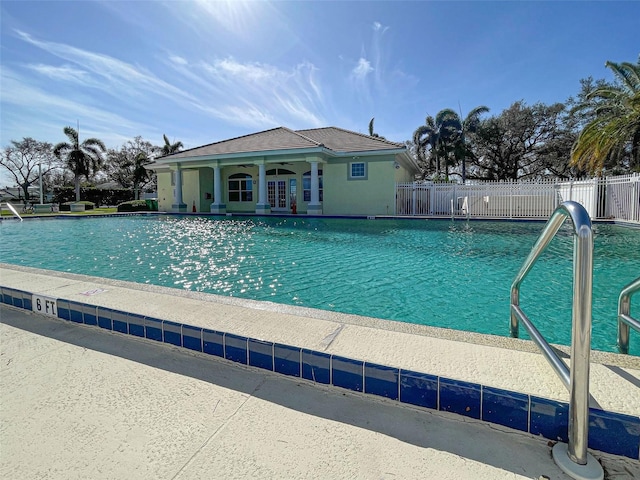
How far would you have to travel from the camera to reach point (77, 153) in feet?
106

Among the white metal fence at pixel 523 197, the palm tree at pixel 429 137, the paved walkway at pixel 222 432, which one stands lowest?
the paved walkway at pixel 222 432

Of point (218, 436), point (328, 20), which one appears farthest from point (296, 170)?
point (218, 436)

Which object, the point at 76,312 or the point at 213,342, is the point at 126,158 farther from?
the point at 213,342

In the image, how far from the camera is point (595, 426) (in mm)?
1467

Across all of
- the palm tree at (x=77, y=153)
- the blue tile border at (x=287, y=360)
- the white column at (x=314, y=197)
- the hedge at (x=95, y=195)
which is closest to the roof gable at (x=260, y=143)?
the white column at (x=314, y=197)

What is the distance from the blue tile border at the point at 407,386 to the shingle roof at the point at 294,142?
15.8 m

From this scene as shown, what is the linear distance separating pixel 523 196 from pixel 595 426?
17.8m

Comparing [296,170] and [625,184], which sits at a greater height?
[296,170]

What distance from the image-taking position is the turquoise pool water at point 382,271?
3775 mm

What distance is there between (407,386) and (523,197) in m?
17.9

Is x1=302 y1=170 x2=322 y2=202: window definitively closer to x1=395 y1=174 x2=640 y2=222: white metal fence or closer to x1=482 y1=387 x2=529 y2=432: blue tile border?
x1=395 y1=174 x2=640 y2=222: white metal fence

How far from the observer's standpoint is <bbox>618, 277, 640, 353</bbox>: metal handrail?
82.3 inches

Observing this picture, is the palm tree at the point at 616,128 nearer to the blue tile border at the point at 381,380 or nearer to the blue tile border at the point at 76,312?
the blue tile border at the point at 381,380

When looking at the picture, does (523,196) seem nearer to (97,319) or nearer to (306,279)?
(306,279)
